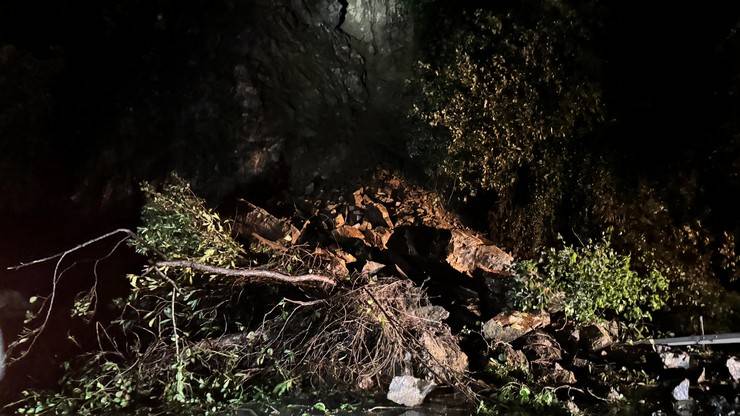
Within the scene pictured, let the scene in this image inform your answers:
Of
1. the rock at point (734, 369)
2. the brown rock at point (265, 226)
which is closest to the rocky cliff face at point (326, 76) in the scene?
the brown rock at point (265, 226)

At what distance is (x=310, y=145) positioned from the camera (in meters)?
6.62

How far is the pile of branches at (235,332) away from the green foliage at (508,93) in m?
1.69

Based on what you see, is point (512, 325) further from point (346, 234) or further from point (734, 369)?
point (346, 234)

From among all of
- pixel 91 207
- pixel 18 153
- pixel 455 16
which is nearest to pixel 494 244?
pixel 455 16

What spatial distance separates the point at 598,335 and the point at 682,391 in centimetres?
84

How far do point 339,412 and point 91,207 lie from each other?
501 cm

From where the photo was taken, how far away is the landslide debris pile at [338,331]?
166 inches

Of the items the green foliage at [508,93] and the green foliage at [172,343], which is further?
the green foliage at [508,93]

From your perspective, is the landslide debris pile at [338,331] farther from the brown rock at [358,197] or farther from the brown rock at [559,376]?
the brown rock at [358,197]

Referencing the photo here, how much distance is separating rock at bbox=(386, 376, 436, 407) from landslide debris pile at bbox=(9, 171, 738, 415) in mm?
11

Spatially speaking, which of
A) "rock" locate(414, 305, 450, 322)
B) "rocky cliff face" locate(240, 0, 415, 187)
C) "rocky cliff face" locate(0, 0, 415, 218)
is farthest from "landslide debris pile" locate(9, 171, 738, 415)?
"rocky cliff face" locate(240, 0, 415, 187)

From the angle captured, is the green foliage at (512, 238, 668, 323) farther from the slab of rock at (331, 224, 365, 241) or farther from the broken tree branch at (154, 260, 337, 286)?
the broken tree branch at (154, 260, 337, 286)

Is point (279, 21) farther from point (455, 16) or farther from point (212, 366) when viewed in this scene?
point (212, 366)

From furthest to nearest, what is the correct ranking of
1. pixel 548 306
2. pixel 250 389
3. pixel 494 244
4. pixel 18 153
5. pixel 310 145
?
pixel 18 153 → pixel 310 145 → pixel 494 244 → pixel 548 306 → pixel 250 389
